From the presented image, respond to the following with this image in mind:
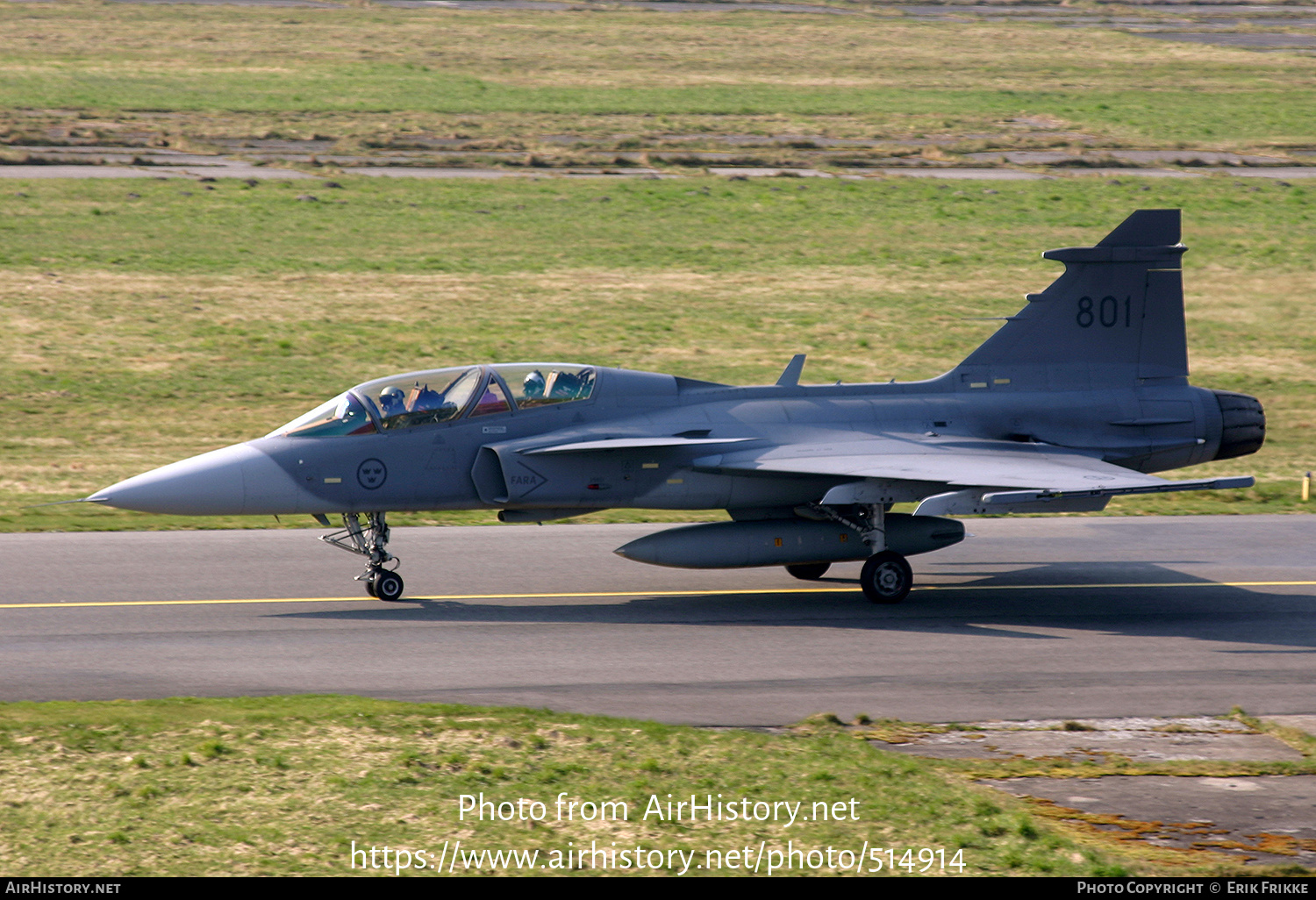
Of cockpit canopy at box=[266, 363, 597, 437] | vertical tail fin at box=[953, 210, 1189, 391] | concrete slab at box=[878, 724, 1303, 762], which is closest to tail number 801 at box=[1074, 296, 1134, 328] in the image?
vertical tail fin at box=[953, 210, 1189, 391]

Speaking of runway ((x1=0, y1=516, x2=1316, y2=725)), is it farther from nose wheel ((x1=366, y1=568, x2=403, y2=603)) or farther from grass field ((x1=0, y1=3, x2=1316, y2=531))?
grass field ((x1=0, y1=3, x2=1316, y2=531))

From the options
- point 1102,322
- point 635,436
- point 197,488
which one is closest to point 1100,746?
point 635,436

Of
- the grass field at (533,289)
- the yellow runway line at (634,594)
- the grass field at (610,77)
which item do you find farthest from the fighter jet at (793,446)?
the grass field at (610,77)

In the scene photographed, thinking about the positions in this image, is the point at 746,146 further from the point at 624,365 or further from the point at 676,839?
the point at 676,839

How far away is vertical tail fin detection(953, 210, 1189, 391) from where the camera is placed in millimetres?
18438

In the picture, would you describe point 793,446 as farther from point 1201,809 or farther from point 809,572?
point 1201,809

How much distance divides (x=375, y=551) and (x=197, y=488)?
2121 mm

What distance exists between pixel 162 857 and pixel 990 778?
5910 mm

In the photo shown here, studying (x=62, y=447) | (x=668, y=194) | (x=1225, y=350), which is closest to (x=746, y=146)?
(x=668, y=194)

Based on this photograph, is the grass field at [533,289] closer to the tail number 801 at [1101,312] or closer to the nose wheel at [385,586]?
the nose wheel at [385,586]

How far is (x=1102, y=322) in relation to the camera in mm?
18547

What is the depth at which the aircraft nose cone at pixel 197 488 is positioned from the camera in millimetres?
15453

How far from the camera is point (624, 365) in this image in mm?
29938

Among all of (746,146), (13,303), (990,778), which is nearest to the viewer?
(990,778)
